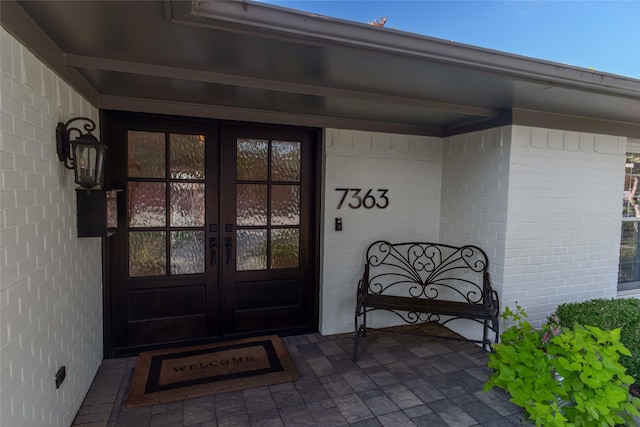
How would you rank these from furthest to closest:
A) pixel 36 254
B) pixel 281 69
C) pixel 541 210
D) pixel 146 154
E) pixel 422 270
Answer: pixel 422 270 < pixel 541 210 < pixel 146 154 < pixel 281 69 < pixel 36 254

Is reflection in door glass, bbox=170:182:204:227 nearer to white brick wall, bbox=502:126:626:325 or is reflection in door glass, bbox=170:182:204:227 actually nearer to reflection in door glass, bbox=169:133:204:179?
reflection in door glass, bbox=169:133:204:179

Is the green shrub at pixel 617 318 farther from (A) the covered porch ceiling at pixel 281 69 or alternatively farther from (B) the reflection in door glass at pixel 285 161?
(B) the reflection in door glass at pixel 285 161

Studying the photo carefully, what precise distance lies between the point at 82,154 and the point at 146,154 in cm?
103

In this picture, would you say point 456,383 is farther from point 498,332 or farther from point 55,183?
point 55,183

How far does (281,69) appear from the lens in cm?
199

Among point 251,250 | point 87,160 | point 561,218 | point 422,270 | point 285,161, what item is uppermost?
point 285,161

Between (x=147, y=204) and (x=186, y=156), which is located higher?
(x=186, y=156)

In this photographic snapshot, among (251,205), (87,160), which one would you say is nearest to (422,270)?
→ (251,205)

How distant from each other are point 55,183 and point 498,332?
10.2 feet

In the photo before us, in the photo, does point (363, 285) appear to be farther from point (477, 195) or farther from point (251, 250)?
point (477, 195)

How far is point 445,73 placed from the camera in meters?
2.02

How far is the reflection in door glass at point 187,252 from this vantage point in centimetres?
299

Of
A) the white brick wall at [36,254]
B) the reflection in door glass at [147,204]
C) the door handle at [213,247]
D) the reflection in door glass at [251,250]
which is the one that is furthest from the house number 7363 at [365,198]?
the white brick wall at [36,254]

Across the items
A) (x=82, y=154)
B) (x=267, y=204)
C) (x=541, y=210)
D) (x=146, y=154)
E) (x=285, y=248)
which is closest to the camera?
(x=82, y=154)
